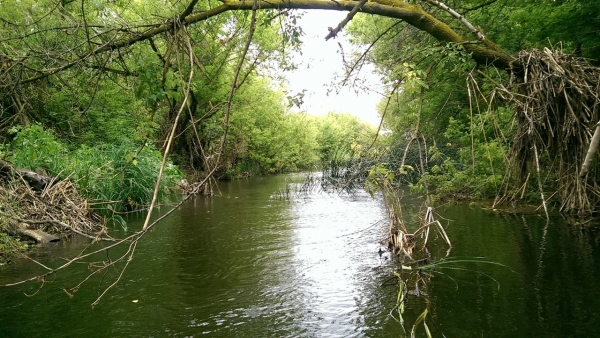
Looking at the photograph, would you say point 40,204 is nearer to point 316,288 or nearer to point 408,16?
point 316,288

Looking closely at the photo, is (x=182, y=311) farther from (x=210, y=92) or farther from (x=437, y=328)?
(x=210, y=92)

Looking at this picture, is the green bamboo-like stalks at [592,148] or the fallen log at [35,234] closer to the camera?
the green bamboo-like stalks at [592,148]

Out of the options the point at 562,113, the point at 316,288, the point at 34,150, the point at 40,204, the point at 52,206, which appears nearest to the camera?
the point at 316,288

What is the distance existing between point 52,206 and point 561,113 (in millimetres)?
8042

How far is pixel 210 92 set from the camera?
2145 centimetres

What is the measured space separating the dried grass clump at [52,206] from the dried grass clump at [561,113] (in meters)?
6.77

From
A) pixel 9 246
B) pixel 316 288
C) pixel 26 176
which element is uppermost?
pixel 26 176

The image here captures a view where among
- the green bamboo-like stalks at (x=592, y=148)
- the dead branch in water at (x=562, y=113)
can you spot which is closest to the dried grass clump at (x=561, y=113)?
the dead branch in water at (x=562, y=113)

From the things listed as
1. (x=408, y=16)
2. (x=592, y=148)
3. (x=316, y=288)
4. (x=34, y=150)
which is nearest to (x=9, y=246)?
(x=34, y=150)

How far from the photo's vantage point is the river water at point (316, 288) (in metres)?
3.99

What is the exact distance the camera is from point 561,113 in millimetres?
6082

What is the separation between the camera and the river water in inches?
157

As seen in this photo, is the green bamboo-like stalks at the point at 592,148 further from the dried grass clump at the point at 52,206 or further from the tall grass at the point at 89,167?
the tall grass at the point at 89,167

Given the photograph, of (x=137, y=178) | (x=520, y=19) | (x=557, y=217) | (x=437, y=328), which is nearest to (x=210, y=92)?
(x=137, y=178)
